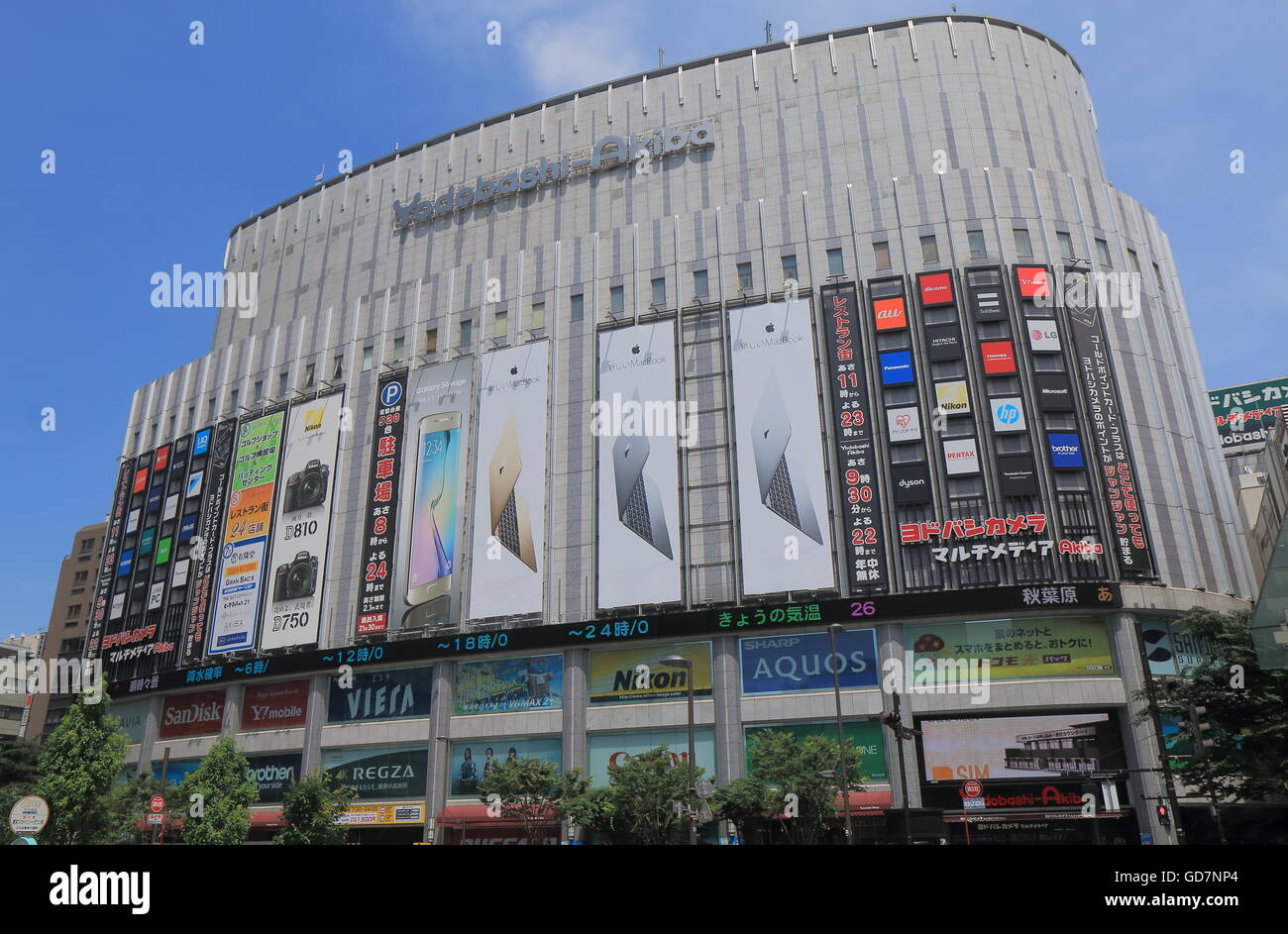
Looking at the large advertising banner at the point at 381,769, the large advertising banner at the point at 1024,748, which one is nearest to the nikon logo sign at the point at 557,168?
the large advertising banner at the point at 381,769

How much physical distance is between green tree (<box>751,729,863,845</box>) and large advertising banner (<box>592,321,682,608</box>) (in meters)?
12.9

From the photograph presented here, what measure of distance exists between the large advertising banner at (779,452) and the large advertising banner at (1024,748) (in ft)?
33.2

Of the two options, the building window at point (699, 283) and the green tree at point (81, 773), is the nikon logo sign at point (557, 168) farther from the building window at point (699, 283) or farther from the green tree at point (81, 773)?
the green tree at point (81, 773)

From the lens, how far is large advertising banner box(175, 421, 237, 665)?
65.1m

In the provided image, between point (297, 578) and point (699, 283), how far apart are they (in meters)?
34.1

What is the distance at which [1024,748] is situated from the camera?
45.2 metres

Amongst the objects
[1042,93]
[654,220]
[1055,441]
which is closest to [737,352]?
[654,220]

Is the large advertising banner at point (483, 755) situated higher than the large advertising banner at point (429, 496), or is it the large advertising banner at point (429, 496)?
the large advertising banner at point (429, 496)

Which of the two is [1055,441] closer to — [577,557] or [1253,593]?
[1253,593]

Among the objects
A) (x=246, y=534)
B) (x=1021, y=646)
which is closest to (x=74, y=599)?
(x=246, y=534)

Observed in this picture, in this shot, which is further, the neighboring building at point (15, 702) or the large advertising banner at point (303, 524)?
the neighboring building at point (15, 702)

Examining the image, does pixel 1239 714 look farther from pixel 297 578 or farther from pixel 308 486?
pixel 308 486

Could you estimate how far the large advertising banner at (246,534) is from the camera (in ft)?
208
